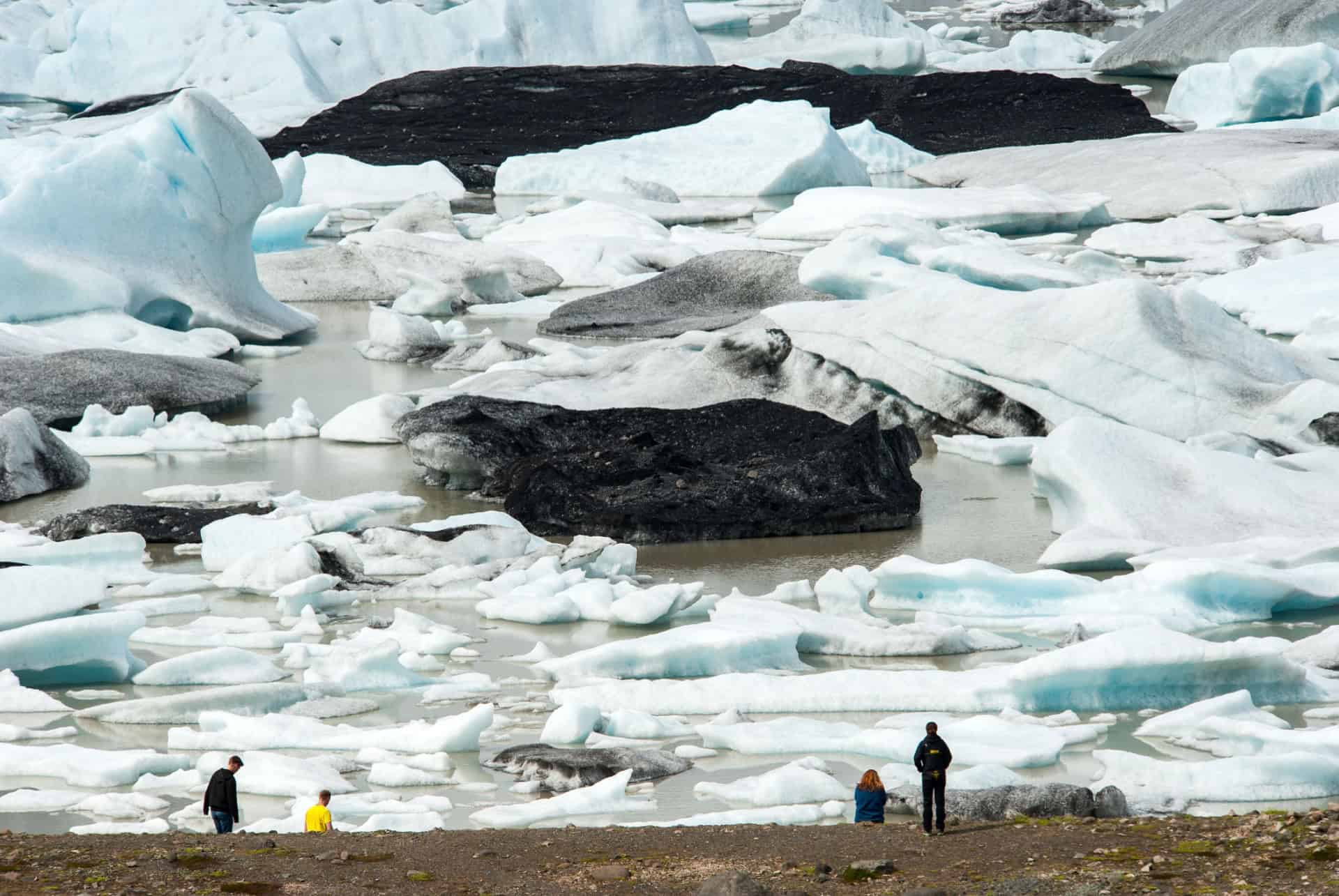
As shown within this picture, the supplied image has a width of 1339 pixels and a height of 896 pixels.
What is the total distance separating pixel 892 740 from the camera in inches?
254

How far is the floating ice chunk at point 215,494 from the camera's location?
10562mm

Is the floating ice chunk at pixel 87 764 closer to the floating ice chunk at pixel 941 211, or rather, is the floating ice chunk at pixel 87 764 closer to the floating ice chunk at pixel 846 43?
the floating ice chunk at pixel 941 211

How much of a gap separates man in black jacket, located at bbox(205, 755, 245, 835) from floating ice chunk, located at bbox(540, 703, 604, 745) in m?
1.33

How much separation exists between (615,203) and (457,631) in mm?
15563

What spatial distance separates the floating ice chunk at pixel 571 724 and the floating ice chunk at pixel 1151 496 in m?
3.21

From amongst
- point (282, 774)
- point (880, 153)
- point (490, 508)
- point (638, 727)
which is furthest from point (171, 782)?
point (880, 153)

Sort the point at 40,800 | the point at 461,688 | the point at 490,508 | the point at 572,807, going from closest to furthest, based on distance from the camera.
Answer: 1. the point at 572,807
2. the point at 40,800
3. the point at 461,688
4. the point at 490,508

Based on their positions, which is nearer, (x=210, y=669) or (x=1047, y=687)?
(x=1047, y=687)

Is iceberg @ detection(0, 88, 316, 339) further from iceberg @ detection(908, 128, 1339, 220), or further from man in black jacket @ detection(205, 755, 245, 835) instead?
iceberg @ detection(908, 128, 1339, 220)

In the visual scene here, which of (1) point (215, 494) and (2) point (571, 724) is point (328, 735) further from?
(1) point (215, 494)

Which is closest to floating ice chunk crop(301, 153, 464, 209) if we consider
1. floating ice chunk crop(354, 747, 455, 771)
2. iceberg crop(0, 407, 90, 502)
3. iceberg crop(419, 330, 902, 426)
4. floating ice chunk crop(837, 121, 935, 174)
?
floating ice chunk crop(837, 121, 935, 174)

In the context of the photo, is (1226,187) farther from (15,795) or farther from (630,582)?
(15,795)

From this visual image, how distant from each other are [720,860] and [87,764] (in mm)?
2420

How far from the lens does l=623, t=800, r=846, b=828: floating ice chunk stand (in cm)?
578
